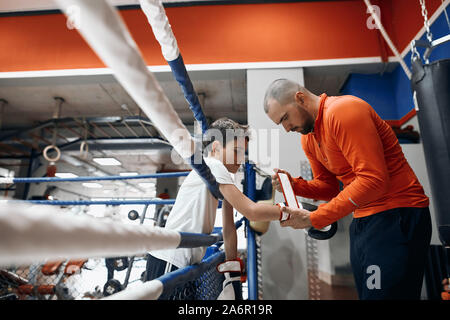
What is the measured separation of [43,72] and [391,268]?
12.7 ft

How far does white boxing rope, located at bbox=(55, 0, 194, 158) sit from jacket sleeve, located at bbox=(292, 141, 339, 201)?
0.90 metres

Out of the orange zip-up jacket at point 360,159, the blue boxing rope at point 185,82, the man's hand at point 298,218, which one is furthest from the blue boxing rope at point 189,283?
the blue boxing rope at point 185,82

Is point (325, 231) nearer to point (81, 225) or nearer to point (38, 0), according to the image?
point (81, 225)

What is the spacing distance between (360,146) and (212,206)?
0.61 meters

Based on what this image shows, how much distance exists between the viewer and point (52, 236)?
0.21 meters

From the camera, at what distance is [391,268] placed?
85cm

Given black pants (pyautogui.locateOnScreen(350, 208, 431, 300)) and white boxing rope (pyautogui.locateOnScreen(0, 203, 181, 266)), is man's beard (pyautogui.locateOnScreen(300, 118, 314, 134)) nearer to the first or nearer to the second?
black pants (pyautogui.locateOnScreen(350, 208, 431, 300))

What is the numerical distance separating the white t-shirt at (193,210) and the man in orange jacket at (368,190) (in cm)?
28

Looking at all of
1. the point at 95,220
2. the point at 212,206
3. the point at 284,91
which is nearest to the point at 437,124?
the point at 284,91

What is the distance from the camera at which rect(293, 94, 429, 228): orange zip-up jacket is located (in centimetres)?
82

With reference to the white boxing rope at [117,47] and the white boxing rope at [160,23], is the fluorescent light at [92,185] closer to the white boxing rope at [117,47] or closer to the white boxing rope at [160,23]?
the white boxing rope at [160,23]

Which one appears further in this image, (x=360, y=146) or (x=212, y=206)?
(x=212, y=206)

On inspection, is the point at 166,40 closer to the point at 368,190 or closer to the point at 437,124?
the point at 368,190
